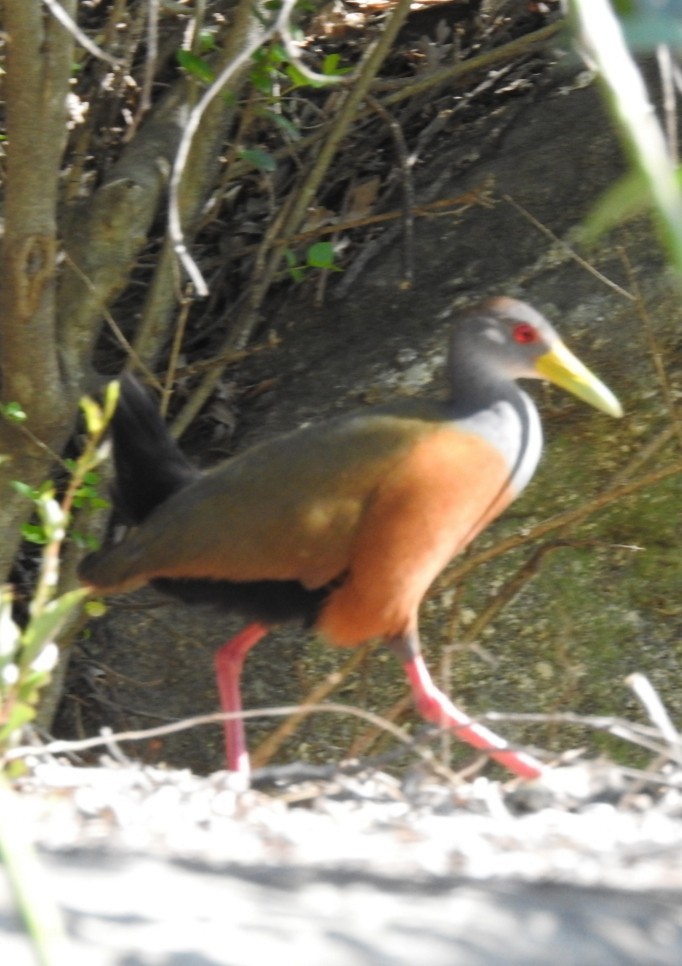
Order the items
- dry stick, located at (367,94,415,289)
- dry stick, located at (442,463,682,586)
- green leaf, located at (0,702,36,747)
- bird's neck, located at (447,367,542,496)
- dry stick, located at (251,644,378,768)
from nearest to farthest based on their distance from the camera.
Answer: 1. green leaf, located at (0,702,36,747)
2. dry stick, located at (251,644,378,768)
3. bird's neck, located at (447,367,542,496)
4. dry stick, located at (442,463,682,586)
5. dry stick, located at (367,94,415,289)

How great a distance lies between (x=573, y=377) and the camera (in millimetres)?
3859

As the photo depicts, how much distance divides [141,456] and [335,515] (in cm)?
65

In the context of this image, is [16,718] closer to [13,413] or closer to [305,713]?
[305,713]

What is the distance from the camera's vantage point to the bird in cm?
350

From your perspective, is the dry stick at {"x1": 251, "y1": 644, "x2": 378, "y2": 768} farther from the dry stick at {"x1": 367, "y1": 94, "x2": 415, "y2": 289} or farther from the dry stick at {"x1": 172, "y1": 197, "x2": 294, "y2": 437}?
the dry stick at {"x1": 367, "y1": 94, "x2": 415, "y2": 289}

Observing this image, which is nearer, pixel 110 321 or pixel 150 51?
pixel 150 51

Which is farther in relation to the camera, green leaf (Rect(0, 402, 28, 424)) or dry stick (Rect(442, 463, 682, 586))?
dry stick (Rect(442, 463, 682, 586))

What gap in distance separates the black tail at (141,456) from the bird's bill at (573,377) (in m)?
1.08

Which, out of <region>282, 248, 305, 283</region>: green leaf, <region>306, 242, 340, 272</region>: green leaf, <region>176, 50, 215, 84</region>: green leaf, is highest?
<region>176, 50, 215, 84</region>: green leaf

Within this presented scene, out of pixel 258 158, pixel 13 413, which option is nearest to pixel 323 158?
pixel 258 158

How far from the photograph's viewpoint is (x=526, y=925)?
166cm

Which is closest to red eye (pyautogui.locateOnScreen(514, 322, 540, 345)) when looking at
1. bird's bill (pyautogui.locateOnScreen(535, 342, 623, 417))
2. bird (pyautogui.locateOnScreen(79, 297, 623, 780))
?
bird's bill (pyautogui.locateOnScreen(535, 342, 623, 417))

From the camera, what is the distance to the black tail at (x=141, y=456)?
3799 millimetres

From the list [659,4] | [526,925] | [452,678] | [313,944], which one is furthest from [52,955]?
[452,678]
